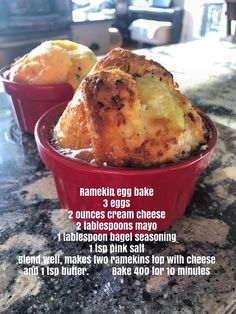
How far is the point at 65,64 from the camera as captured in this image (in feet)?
1.95

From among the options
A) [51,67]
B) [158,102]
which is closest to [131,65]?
[158,102]

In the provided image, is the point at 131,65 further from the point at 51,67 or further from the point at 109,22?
the point at 109,22

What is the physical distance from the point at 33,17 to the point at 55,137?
2531 millimetres

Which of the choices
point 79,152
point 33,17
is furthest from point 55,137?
point 33,17

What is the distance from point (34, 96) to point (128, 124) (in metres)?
0.29

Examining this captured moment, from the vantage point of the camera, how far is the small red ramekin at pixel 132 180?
335 mm

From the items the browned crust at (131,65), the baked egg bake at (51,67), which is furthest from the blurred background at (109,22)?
the browned crust at (131,65)

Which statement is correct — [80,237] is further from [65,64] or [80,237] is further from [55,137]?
[65,64]

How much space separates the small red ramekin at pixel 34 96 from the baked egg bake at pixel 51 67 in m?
0.02

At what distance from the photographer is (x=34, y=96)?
580 mm

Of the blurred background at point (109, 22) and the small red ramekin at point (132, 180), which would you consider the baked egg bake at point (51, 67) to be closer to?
the small red ramekin at point (132, 180)

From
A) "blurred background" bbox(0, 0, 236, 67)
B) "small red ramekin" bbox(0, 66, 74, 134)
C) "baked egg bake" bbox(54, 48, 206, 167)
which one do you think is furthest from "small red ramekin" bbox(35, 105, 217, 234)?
"blurred background" bbox(0, 0, 236, 67)

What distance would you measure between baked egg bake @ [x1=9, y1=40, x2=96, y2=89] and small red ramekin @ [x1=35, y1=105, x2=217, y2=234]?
195mm

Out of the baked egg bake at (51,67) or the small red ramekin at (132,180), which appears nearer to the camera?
the small red ramekin at (132,180)
